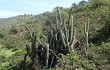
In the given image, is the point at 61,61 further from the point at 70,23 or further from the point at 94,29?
the point at 94,29

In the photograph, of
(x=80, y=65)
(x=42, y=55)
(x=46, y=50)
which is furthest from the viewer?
(x=42, y=55)

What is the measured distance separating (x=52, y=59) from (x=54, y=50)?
0.76 m

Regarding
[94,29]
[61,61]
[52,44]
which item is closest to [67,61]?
[61,61]

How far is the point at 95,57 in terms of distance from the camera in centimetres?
1576

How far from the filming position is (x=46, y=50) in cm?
1678

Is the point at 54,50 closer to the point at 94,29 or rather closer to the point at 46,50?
the point at 46,50

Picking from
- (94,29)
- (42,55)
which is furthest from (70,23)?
(94,29)

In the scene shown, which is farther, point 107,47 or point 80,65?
point 107,47

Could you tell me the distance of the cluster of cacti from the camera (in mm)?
16812

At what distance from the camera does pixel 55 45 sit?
57.7ft

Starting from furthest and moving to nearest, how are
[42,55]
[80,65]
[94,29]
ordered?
[94,29] < [42,55] < [80,65]

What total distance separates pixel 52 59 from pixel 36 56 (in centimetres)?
125

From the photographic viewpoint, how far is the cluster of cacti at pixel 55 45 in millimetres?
16812

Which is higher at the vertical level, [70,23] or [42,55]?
[70,23]
